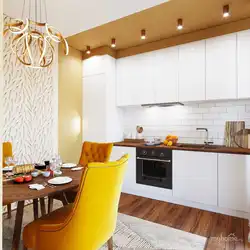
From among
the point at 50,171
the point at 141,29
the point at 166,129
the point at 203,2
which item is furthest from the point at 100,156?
the point at 203,2

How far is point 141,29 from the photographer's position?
2.95 metres

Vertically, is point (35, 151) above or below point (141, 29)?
below

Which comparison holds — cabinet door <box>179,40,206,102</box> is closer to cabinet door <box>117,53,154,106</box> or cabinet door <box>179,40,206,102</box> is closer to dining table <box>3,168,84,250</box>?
cabinet door <box>117,53,154,106</box>

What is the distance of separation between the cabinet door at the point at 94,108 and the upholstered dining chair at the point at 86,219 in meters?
2.29

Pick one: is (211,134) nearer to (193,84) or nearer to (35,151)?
(193,84)

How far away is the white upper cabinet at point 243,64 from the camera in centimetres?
258

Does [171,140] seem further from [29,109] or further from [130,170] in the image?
[29,109]

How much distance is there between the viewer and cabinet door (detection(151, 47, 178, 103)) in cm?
313

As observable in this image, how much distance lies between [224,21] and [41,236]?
3.28 meters

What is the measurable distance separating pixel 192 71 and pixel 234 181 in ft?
5.55

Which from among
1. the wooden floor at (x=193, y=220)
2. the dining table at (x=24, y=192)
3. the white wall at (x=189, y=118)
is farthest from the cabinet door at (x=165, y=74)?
the dining table at (x=24, y=192)

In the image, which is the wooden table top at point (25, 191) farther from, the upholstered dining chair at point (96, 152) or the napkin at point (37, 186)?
the upholstered dining chair at point (96, 152)

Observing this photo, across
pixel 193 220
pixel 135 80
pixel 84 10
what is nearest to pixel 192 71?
pixel 135 80

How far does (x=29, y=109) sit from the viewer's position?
9.46 ft
